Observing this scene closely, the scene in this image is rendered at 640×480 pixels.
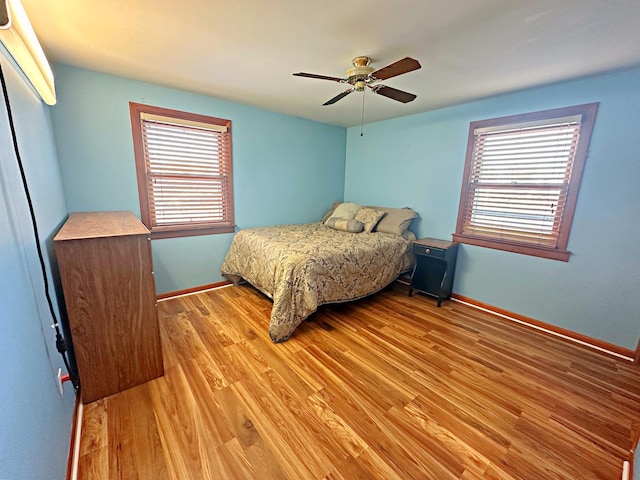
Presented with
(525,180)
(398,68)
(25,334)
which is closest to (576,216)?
(525,180)

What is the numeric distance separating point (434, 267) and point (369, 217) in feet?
3.59

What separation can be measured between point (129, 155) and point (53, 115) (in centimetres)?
58

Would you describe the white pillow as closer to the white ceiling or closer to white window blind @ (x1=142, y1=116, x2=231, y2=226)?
white window blind @ (x1=142, y1=116, x2=231, y2=226)

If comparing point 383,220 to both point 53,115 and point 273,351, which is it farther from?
point 53,115

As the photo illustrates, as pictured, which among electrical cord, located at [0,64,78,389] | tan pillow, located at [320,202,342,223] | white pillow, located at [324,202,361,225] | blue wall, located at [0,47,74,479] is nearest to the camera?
blue wall, located at [0,47,74,479]

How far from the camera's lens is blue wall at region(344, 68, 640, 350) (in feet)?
7.14

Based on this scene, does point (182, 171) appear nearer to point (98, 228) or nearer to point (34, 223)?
point (98, 228)

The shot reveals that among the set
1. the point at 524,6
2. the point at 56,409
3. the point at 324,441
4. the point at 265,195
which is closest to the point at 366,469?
the point at 324,441

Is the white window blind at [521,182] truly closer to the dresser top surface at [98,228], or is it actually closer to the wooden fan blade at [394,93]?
the wooden fan blade at [394,93]

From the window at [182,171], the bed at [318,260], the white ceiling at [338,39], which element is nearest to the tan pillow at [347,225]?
the bed at [318,260]

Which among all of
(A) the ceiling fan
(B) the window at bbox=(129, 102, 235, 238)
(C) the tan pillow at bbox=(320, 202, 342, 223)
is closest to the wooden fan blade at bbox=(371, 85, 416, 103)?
(A) the ceiling fan

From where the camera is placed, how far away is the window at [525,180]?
2398 millimetres

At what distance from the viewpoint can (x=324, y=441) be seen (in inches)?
56.0

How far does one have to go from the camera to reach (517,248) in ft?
9.05
